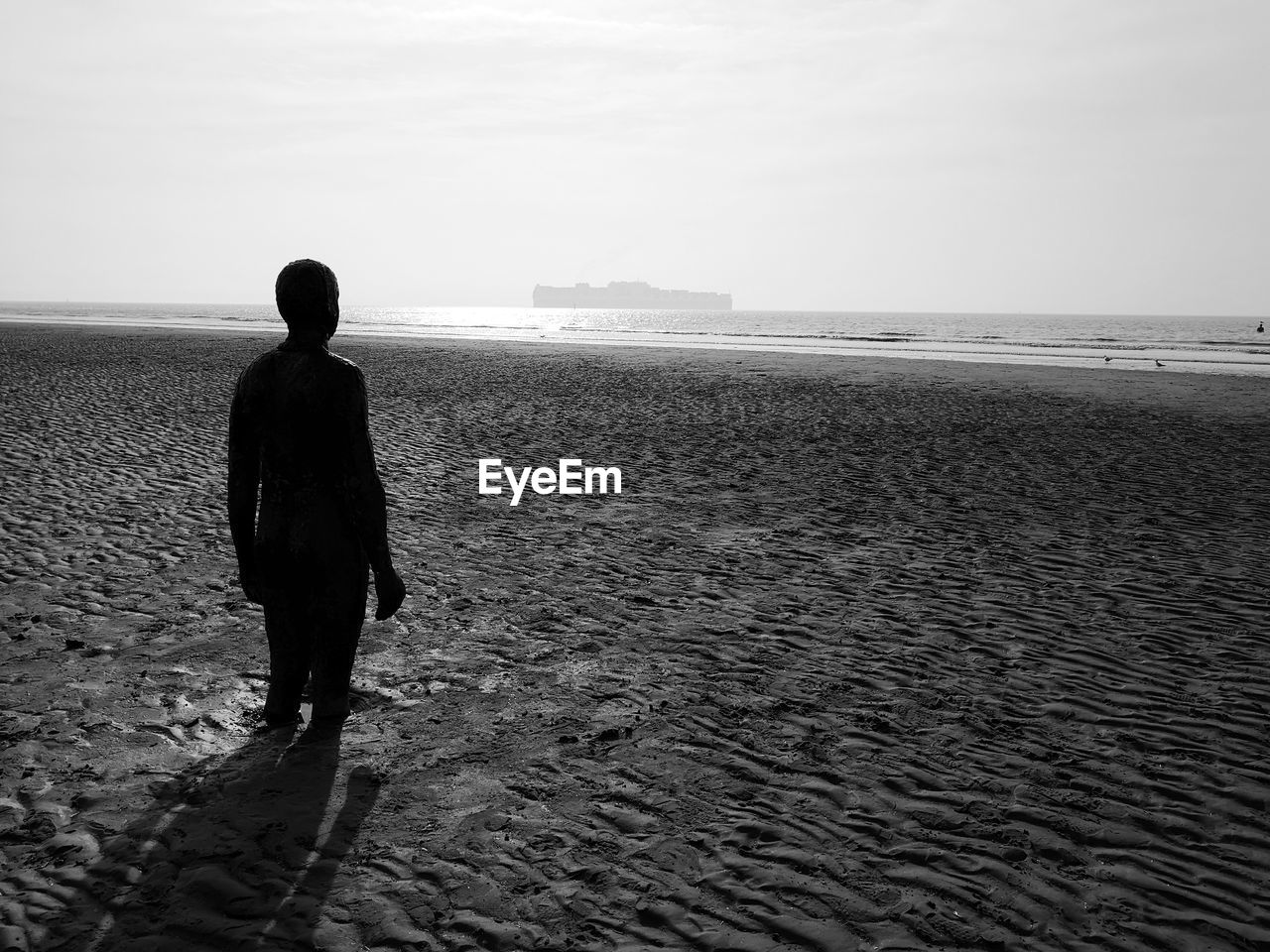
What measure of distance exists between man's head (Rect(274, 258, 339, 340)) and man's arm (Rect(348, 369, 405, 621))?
12.7 inches

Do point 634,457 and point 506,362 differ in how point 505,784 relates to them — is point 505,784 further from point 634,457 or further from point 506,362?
point 506,362

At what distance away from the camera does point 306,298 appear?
14.7ft

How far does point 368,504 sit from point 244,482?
25.9 inches

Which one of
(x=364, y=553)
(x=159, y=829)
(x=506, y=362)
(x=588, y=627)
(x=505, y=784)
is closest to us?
(x=159, y=829)

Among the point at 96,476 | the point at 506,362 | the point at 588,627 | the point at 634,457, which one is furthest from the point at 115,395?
the point at 588,627

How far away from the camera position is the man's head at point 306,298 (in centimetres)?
447

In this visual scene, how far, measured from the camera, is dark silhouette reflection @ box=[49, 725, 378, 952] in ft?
10.5

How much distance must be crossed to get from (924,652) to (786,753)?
198cm

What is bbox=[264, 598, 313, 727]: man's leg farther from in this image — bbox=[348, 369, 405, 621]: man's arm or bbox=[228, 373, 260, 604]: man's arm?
bbox=[348, 369, 405, 621]: man's arm

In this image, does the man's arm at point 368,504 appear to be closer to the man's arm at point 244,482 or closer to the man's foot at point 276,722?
the man's arm at point 244,482

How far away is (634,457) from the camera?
13961mm

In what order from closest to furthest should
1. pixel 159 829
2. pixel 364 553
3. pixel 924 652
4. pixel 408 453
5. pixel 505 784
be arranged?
pixel 159 829 < pixel 505 784 < pixel 364 553 < pixel 924 652 < pixel 408 453

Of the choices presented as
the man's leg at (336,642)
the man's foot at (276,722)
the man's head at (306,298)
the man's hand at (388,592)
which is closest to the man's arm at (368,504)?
the man's hand at (388,592)

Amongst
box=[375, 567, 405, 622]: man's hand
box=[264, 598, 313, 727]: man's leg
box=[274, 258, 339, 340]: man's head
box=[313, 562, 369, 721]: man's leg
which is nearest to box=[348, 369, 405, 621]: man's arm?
box=[375, 567, 405, 622]: man's hand
